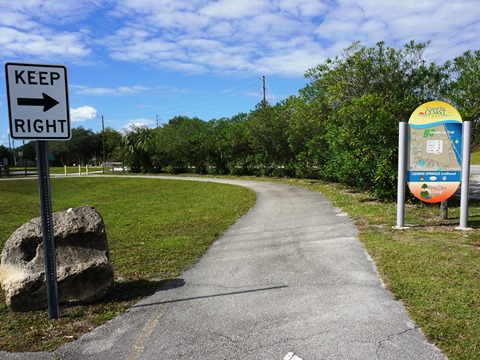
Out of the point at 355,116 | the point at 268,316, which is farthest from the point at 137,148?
the point at 268,316

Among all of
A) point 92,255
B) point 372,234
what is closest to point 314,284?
point 92,255

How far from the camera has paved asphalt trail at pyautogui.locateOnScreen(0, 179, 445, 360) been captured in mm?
3270

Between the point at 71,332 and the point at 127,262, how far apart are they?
245cm

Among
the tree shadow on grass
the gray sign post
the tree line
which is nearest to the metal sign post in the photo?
the gray sign post

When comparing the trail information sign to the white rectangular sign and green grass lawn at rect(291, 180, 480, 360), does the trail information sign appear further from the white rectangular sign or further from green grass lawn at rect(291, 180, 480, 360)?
the white rectangular sign

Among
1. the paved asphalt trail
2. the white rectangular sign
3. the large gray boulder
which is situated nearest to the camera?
the paved asphalt trail

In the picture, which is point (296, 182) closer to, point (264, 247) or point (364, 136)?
point (364, 136)

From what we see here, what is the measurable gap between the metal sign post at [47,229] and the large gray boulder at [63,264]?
0.95 ft

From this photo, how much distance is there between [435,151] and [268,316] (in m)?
5.93

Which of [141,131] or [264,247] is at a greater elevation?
[141,131]

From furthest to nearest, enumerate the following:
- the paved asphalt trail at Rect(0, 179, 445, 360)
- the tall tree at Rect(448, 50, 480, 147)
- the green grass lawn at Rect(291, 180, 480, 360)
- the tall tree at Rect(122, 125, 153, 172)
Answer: the tall tree at Rect(122, 125, 153, 172) → the tall tree at Rect(448, 50, 480, 147) → the green grass lawn at Rect(291, 180, 480, 360) → the paved asphalt trail at Rect(0, 179, 445, 360)

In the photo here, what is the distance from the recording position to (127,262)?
6141 mm

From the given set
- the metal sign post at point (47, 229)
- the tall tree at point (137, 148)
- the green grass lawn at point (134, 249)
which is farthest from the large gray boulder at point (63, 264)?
the tall tree at point (137, 148)

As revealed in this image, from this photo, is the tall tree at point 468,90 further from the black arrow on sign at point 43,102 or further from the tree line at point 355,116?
the black arrow on sign at point 43,102
